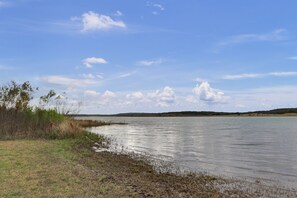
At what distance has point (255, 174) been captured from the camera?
16734 mm

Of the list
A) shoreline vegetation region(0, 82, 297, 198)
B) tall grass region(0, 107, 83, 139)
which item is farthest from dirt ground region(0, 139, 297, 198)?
tall grass region(0, 107, 83, 139)

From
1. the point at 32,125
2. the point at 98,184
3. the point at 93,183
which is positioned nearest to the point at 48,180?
the point at 93,183

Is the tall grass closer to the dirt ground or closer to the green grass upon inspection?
the dirt ground

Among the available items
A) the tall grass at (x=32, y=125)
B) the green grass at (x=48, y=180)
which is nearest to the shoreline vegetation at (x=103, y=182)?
the green grass at (x=48, y=180)

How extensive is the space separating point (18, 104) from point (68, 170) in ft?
77.8

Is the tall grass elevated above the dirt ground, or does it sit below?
above

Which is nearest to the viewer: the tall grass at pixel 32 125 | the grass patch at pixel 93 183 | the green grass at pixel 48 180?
the green grass at pixel 48 180

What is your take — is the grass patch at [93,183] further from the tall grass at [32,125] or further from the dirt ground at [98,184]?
the tall grass at [32,125]

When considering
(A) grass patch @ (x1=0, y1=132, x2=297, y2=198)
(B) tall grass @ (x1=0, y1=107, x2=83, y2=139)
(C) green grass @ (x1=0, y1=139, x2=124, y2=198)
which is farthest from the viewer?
(B) tall grass @ (x1=0, y1=107, x2=83, y2=139)

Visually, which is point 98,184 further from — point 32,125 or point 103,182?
point 32,125

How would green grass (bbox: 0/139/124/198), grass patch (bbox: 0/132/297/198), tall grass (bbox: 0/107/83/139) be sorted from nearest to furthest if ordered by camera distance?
green grass (bbox: 0/139/124/198)
grass patch (bbox: 0/132/297/198)
tall grass (bbox: 0/107/83/139)

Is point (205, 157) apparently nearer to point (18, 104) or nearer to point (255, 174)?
point (255, 174)

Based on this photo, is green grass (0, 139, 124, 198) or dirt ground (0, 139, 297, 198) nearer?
green grass (0, 139, 124, 198)

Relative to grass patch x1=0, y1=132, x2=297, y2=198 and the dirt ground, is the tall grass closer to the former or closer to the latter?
the dirt ground
